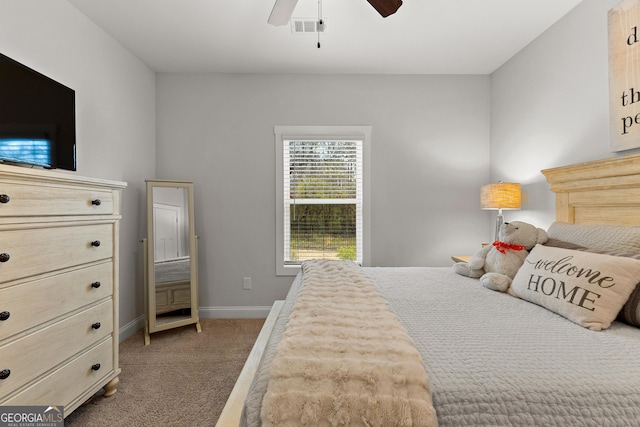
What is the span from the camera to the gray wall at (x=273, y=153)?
3471mm

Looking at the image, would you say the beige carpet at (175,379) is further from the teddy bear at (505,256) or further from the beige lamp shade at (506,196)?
the beige lamp shade at (506,196)

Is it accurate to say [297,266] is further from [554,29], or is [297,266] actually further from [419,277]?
[554,29]

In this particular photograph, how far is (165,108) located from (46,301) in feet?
8.24

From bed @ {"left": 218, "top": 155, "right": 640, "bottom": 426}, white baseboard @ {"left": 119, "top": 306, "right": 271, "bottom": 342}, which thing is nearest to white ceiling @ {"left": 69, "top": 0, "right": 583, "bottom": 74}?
bed @ {"left": 218, "top": 155, "right": 640, "bottom": 426}

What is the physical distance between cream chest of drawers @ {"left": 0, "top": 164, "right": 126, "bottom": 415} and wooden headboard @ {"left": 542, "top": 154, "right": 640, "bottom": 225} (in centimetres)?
300

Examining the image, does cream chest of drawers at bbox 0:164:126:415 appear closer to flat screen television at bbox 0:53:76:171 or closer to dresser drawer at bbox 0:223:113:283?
dresser drawer at bbox 0:223:113:283

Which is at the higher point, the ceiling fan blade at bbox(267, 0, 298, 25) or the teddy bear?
the ceiling fan blade at bbox(267, 0, 298, 25)

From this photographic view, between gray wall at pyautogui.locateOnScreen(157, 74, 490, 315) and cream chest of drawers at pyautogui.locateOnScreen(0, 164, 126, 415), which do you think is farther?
gray wall at pyautogui.locateOnScreen(157, 74, 490, 315)

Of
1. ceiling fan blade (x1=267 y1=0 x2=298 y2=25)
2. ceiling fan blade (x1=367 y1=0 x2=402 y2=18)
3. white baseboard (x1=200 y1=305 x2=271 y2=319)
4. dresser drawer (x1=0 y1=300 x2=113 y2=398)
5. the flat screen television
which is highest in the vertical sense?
ceiling fan blade (x1=267 y1=0 x2=298 y2=25)

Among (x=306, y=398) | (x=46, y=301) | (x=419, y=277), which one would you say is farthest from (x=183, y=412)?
(x=419, y=277)

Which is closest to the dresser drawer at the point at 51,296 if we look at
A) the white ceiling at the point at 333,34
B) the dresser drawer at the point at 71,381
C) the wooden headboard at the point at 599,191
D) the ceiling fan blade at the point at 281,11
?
the dresser drawer at the point at 71,381

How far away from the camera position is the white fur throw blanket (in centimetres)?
78

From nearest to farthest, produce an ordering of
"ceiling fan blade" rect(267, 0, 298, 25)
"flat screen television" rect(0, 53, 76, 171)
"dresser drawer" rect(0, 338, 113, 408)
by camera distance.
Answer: "dresser drawer" rect(0, 338, 113, 408) < "flat screen television" rect(0, 53, 76, 171) < "ceiling fan blade" rect(267, 0, 298, 25)

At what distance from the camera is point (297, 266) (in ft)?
11.5
